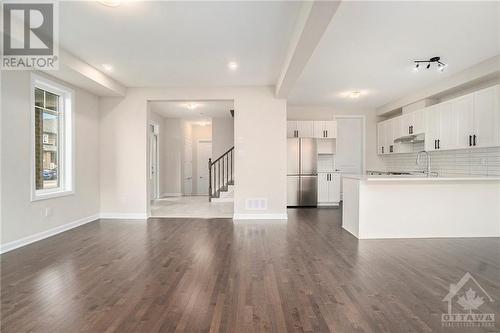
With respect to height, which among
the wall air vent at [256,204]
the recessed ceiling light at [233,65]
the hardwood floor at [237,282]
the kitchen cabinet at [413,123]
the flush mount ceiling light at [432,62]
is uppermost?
the recessed ceiling light at [233,65]

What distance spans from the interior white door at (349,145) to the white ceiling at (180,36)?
3722 millimetres

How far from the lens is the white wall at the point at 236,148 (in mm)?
5438

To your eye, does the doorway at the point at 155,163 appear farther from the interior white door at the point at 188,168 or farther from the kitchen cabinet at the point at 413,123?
the kitchen cabinet at the point at 413,123

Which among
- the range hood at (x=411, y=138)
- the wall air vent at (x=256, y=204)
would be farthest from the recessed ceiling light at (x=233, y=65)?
the range hood at (x=411, y=138)

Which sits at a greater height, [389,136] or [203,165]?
[389,136]

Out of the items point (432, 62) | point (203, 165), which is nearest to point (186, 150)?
point (203, 165)

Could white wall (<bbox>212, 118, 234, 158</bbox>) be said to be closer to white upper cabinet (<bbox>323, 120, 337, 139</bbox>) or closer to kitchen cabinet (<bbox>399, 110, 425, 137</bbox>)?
white upper cabinet (<bbox>323, 120, 337, 139</bbox>)

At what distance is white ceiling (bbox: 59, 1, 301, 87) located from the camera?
274 centimetres

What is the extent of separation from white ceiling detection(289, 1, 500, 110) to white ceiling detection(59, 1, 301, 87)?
0.69m

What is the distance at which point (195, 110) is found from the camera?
8016 millimetres

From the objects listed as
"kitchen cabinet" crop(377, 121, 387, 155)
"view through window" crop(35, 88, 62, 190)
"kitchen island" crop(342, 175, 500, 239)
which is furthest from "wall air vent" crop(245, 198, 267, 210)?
"kitchen cabinet" crop(377, 121, 387, 155)

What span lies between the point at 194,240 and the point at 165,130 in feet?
21.2

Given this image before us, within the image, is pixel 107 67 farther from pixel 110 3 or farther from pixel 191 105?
pixel 191 105

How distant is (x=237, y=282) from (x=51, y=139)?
4.27 metres
